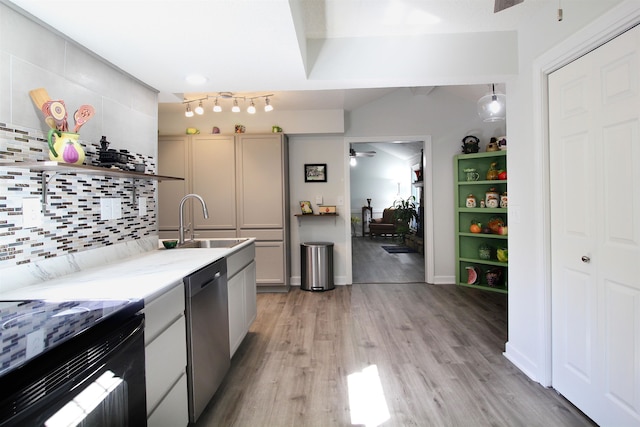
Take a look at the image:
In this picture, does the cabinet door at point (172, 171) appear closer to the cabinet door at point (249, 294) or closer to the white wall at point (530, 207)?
the cabinet door at point (249, 294)

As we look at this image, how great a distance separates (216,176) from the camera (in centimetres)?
413

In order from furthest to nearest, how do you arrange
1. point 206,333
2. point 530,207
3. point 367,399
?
point 530,207 < point 367,399 < point 206,333

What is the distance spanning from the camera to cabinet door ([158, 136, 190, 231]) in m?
4.13

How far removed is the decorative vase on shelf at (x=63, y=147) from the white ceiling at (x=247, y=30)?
557mm

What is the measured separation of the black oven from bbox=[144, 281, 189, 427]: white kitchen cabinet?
141 millimetres

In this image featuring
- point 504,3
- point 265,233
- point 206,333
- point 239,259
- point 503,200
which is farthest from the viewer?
point 265,233

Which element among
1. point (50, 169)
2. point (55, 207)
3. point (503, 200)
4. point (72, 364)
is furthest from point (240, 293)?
point (503, 200)

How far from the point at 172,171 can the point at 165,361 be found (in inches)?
129

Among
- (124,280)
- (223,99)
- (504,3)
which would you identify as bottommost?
(124,280)

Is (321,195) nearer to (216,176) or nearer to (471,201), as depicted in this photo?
(216,176)

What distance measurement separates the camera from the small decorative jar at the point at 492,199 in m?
4.07

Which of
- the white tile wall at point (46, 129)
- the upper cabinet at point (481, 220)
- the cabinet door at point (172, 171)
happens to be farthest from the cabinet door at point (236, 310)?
the upper cabinet at point (481, 220)

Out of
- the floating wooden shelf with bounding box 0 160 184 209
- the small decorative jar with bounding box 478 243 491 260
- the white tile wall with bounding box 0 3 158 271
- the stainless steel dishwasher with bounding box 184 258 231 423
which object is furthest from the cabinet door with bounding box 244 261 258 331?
the small decorative jar with bounding box 478 243 491 260

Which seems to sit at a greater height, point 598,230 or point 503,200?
point 503,200
